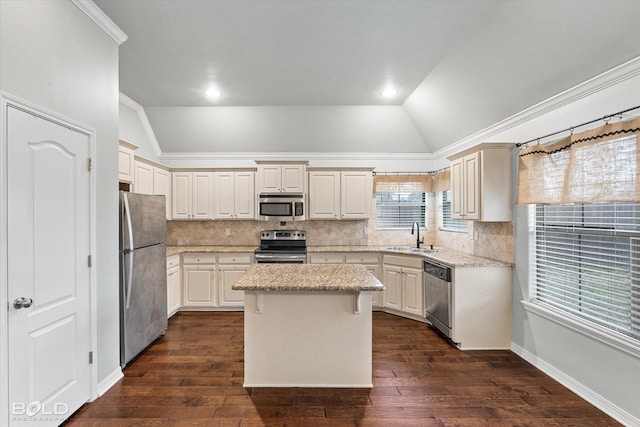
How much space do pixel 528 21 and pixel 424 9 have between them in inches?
32.0

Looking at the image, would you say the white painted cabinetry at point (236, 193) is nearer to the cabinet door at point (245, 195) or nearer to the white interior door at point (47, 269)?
the cabinet door at point (245, 195)

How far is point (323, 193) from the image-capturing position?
5.01 meters

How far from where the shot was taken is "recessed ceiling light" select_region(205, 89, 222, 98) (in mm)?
3970

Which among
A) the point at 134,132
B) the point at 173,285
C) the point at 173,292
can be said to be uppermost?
the point at 134,132

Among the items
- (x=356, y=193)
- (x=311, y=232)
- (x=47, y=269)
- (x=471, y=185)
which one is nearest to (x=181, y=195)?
(x=311, y=232)

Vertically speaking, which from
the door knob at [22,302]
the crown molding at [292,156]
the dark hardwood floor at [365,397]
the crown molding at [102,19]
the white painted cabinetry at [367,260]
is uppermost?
the crown molding at [102,19]

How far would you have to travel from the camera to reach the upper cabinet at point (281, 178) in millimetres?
4945

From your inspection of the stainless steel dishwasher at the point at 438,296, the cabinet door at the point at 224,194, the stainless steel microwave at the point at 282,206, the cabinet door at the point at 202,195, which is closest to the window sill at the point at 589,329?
the stainless steel dishwasher at the point at 438,296

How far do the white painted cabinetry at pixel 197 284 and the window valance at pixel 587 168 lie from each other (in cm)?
435

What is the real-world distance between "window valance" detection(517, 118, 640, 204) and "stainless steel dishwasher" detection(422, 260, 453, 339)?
1223 mm

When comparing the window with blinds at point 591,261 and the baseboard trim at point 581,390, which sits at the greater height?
the window with blinds at point 591,261

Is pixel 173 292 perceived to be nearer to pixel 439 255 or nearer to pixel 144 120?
pixel 144 120

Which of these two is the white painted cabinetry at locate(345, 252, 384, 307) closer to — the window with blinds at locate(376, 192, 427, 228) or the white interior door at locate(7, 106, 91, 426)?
the window with blinds at locate(376, 192, 427, 228)

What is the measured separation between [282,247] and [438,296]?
2.55 metres
